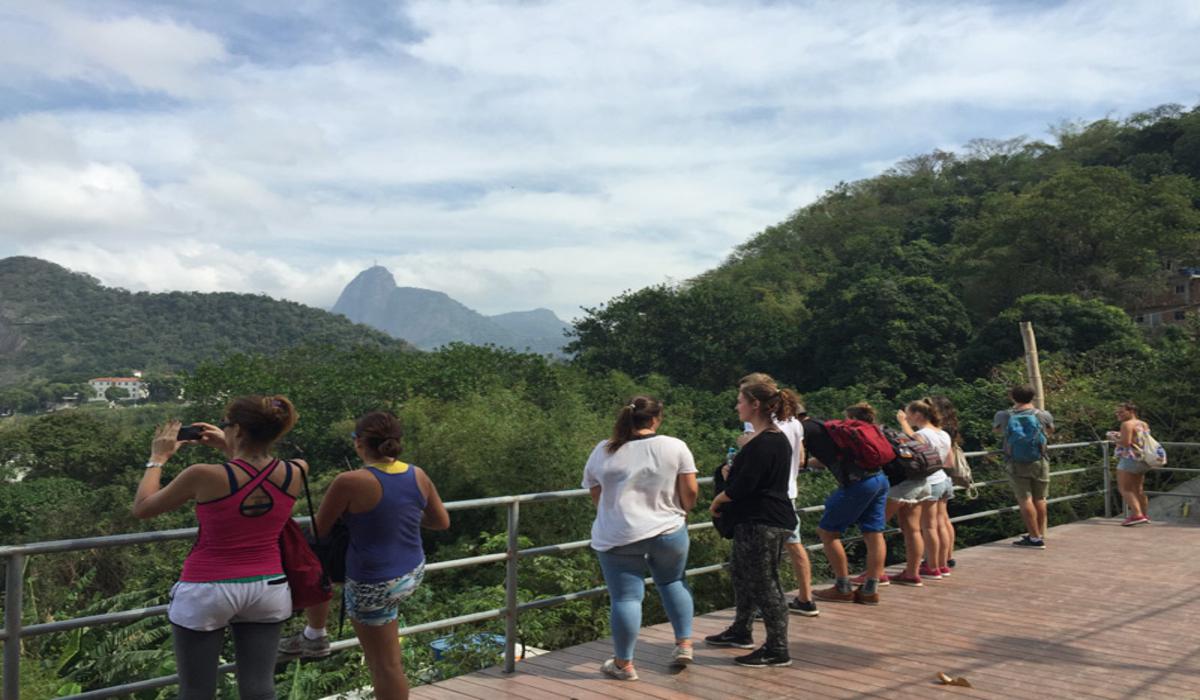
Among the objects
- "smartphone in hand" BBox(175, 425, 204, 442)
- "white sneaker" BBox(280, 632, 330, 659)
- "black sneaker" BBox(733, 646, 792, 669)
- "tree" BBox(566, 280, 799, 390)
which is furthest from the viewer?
"tree" BBox(566, 280, 799, 390)

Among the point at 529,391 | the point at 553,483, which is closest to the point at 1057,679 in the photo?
the point at 553,483

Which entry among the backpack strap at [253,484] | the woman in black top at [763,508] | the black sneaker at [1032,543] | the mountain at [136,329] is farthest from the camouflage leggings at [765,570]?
the mountain at [136,329]

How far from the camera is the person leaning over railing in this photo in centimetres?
296

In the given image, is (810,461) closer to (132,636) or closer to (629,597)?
(629,597)

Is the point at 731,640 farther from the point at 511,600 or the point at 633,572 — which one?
the point at 511,600

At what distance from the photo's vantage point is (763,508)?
477 centimetres

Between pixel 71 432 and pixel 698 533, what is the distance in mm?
41205

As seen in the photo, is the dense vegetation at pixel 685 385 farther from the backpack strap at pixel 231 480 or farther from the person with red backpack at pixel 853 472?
the backpack strap at pixel 231 480

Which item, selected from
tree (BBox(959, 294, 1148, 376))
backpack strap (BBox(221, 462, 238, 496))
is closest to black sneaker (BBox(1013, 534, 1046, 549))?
backpack strap (BBox(221, 462, 238, 496))

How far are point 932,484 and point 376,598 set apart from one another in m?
4.56

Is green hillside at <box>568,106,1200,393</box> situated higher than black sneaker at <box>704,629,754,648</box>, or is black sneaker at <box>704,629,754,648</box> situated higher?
green hillside at <box>568,106,1200,393</box>

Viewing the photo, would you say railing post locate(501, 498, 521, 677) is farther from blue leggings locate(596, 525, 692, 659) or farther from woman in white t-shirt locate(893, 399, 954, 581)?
woman in white t-shirt locate(893, 399, 954, 581)

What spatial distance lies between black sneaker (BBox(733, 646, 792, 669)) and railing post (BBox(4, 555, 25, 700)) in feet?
10.3

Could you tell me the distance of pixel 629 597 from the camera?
4.48 meters
